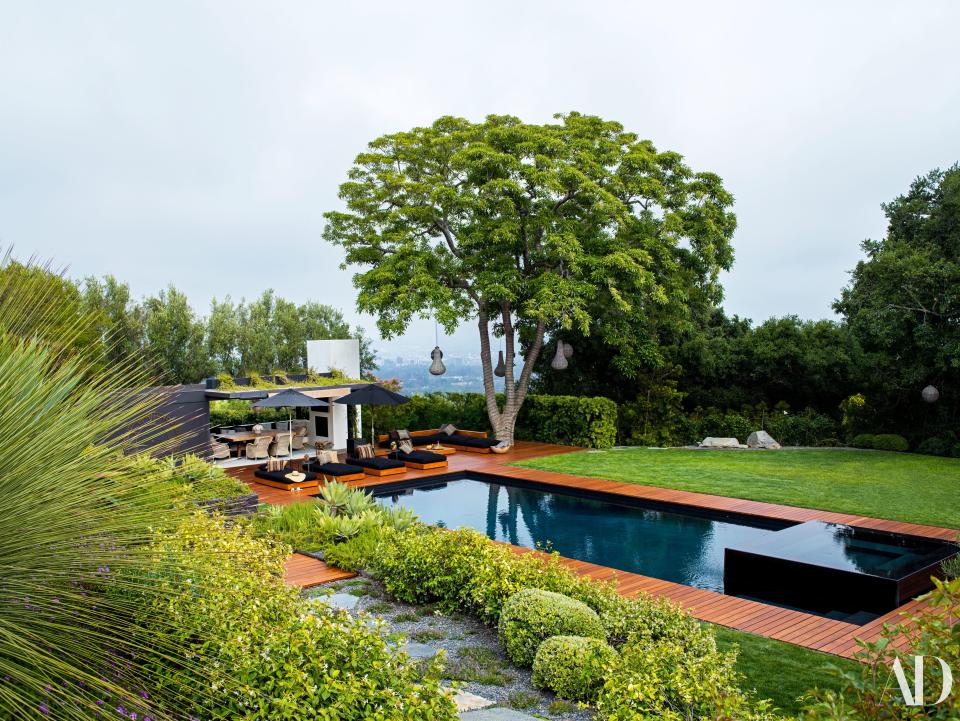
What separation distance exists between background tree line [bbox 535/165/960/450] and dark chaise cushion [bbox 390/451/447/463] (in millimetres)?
5430

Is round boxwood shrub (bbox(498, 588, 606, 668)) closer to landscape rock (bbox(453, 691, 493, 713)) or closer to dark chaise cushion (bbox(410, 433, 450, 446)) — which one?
landscape rock (bbox(453, 691, 493, 713))

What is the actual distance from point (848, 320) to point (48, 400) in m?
19.6

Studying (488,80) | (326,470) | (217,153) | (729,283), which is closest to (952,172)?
(729,283)

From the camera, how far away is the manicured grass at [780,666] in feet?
17.2

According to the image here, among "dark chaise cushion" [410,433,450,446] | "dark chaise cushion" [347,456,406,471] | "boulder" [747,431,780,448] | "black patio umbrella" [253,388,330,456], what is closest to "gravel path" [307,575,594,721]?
"black patio umbrella" [253,388,330,456]

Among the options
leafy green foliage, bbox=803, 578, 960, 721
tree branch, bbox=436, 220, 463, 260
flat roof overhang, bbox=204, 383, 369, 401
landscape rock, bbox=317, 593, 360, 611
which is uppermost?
tree branch, bbox=436, 220, 463, 260

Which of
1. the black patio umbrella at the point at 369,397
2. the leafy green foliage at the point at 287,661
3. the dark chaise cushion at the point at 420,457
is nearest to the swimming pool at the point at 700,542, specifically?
the dark chaise cushion at the point at 420,457

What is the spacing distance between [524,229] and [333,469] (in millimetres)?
7573

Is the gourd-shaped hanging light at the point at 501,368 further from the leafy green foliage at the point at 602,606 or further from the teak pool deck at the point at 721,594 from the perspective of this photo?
the leafy green foliage at the point at 602,606

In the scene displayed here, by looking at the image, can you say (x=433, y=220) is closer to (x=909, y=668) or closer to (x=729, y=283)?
(x=729, y=283)

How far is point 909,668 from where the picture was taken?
115 inches

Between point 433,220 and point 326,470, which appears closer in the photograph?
point 326,470

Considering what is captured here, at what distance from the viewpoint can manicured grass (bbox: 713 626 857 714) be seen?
5250mm

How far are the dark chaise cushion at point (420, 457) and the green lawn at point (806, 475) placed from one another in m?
1.88
